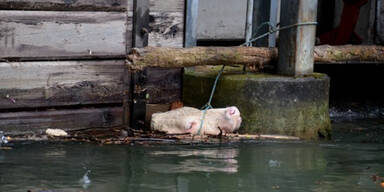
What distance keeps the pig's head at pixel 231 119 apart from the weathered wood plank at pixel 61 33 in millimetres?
1089

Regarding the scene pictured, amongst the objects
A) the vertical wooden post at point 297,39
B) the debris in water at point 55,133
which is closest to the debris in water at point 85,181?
the debris in water at point 55,133

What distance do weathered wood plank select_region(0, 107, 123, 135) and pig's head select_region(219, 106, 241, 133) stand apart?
0.96 meters

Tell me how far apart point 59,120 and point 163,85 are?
3.48 feet

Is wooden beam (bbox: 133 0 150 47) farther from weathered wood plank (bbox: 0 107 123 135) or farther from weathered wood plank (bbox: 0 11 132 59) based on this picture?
weathered wood plank (bbox: 0 107 123 135)

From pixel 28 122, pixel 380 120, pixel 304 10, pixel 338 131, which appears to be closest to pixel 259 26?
pixel 304 10

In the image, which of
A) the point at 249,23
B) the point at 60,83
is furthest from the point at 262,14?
the point at 60,83

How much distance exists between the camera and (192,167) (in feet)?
18.6

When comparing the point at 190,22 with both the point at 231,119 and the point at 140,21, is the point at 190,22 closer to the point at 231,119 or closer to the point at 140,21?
the point at 140,21

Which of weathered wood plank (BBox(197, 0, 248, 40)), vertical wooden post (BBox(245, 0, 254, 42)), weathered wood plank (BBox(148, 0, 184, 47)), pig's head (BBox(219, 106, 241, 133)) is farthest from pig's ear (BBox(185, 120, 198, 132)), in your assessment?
weathered wood plank (BBox(197, 0, 248, 40))

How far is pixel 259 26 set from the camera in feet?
25.7

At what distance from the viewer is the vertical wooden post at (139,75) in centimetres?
712

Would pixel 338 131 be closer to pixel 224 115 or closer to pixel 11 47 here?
pixel 224 115

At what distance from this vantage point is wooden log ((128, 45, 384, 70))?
269 inches

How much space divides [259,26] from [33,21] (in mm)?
2305
